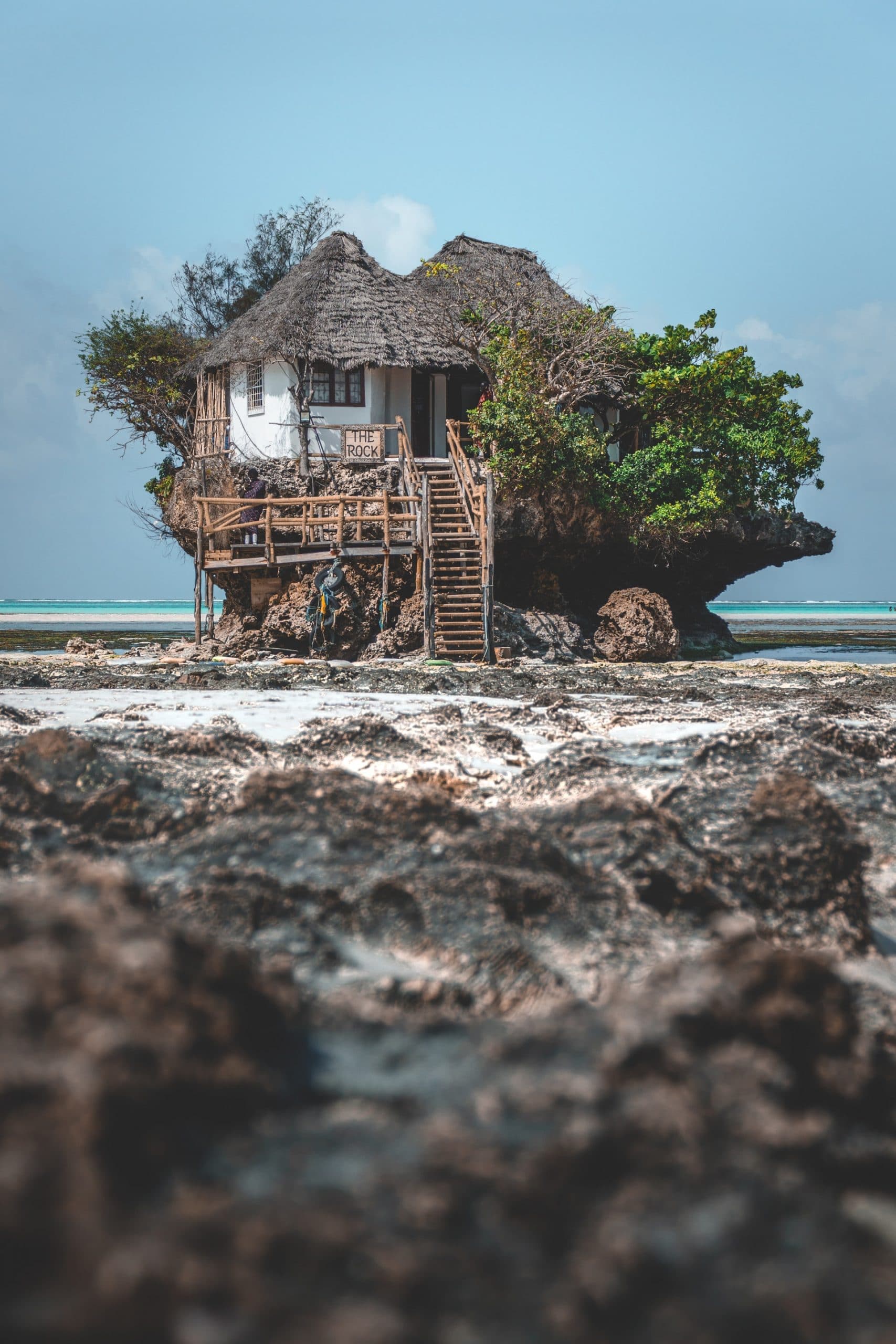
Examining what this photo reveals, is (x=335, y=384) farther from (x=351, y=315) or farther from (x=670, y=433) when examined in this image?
(x=670, y=433)

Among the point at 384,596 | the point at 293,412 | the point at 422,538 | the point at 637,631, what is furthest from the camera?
the point at 293,412

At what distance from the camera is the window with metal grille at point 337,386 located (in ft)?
81.8

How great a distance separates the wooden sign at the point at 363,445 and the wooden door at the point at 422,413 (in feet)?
5.74

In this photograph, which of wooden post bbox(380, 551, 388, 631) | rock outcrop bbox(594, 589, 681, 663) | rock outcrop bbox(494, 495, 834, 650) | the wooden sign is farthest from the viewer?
the wooden sign

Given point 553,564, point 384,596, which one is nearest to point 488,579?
point 384,596

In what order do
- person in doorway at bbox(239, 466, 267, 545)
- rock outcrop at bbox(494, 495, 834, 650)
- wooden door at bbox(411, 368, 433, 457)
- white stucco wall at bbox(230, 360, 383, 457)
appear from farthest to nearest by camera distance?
wooden door at bbox(411, 368, 433, 457) < white stucco wall at bbox(230, 360, 383, 457) < person in doorway at bbox(239, 466, 267, 545) < rock outcrop at bbox(494, 495, 834, 650)

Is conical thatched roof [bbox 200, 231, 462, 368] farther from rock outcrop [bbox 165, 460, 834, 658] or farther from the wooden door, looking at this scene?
rock outcrop [bbox 165, 460, 834, 658]

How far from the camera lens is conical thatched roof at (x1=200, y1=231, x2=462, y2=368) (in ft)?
78.8

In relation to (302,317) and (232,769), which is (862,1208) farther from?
(302,317)

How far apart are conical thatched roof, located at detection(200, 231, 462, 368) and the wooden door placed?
1428 mm

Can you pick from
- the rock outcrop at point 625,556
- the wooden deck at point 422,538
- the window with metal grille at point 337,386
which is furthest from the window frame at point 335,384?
the rock outcrop at point 625,556

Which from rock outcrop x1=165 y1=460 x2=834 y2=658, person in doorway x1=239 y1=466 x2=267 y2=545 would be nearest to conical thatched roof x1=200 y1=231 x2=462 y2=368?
rock outcrop x1=165 y1=460 x2=834 y2=658

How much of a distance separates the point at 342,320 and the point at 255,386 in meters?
2.87

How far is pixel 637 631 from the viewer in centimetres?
2192
